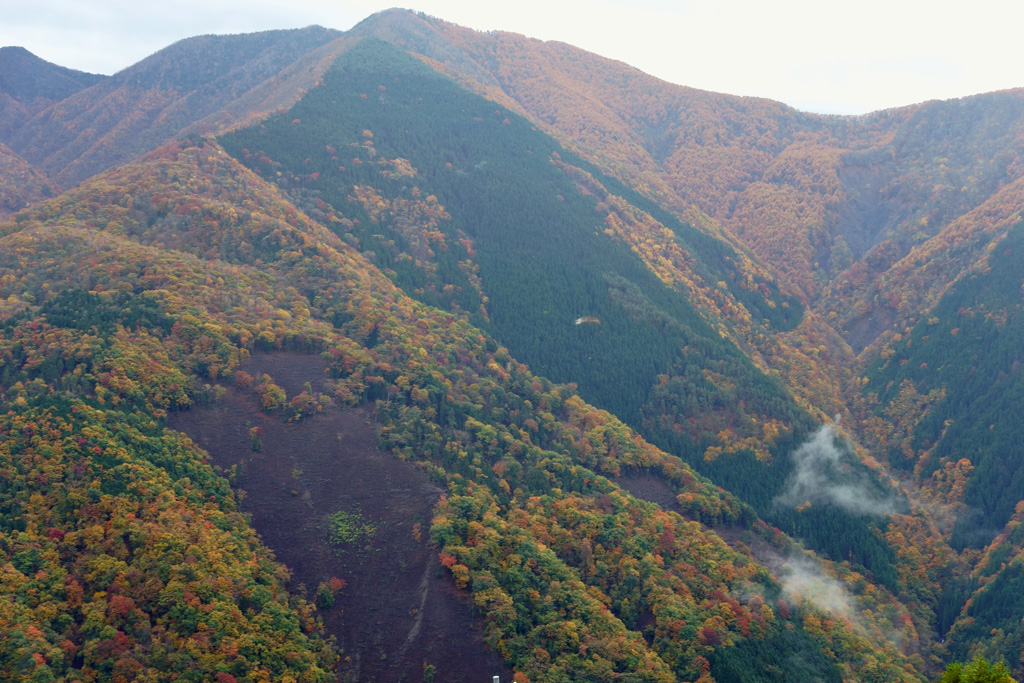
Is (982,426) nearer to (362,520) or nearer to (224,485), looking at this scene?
(362,520)

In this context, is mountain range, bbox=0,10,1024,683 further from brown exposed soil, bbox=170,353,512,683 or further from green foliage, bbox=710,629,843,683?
green foliage, bbox=710,629,843,683

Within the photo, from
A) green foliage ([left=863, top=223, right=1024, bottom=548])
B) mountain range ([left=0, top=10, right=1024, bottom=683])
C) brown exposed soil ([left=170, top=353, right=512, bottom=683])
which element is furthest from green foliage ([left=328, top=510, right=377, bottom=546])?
green foliage ([left=863, top=223, right=1024, bottom=548])

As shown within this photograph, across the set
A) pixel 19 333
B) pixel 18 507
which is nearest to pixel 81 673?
pixel 18 507

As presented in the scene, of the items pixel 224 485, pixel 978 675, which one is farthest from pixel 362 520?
pixel 978 675

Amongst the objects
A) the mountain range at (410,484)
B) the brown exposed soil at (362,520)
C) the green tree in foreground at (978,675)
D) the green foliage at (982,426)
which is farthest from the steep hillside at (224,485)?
the green tree in foreground at (978,675)

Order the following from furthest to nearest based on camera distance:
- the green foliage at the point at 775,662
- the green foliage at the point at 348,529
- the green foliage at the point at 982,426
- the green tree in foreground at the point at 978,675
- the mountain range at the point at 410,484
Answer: the green foliage at the point at 982,426, the green foliage at the point at 775,662, the green foliage at the point at 348,529, the mountain range at the point at 410,484, the green tree in foreground at the point at 978,675

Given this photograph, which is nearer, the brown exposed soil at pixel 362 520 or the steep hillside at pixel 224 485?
the steep hillside at pixel 224 485

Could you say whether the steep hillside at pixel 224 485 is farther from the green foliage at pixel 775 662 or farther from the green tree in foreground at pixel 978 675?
the green tree in foreground at pixel 978 675

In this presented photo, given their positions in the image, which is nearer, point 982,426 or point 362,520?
point 362,520

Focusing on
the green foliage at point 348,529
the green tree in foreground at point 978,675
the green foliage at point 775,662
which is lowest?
the green foliage at point 775,662
